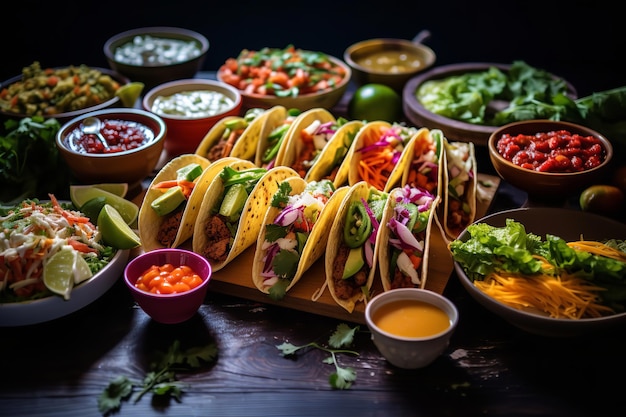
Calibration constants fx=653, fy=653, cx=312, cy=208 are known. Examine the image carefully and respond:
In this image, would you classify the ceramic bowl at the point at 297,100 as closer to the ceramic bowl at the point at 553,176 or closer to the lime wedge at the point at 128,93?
the lime wedge at the point at 128,93

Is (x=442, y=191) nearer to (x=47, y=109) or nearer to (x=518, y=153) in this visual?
(x=518, y=153)

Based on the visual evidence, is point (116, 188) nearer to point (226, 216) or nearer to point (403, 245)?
point (226, 216)

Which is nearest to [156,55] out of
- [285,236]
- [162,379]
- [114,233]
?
[114,233]

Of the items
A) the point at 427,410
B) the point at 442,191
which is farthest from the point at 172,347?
the point at 442,191

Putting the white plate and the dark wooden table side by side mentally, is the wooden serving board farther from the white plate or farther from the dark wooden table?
the white plate

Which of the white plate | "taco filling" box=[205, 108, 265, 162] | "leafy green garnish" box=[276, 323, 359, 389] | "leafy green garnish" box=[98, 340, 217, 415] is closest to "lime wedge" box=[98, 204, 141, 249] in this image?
the white plate

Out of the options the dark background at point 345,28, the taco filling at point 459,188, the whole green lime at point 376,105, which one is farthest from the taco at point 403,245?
the dark background at point 345,28
